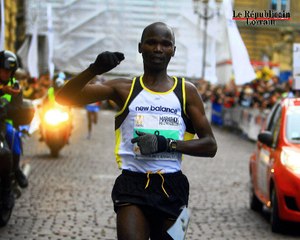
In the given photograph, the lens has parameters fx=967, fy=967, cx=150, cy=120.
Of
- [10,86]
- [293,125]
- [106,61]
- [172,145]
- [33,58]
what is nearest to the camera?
[106,61]

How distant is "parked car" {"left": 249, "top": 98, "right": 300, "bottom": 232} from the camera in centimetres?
961

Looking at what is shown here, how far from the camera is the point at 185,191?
588 cm

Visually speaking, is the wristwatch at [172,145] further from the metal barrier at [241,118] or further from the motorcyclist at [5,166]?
the metal barrier at [241,118]

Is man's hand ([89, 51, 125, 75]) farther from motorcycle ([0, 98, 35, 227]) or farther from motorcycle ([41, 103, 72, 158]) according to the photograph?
motorcycle ([41, 103, 72, 158])

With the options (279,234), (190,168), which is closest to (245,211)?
(279,234)

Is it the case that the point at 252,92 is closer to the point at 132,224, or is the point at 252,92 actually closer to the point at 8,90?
the point at 8,90

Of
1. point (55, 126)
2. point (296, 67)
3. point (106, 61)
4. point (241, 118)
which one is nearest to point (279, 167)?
point (296, 67)

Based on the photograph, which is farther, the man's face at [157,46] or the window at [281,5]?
the window at [281,5]

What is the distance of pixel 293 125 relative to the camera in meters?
10.6

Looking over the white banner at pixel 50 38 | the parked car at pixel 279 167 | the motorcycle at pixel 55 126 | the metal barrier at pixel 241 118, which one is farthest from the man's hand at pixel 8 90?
the metal barrier at pixel 241 118

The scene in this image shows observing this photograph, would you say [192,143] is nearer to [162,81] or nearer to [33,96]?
[162,81]

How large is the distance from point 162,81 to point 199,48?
16148mm

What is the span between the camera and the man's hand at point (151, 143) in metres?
5.52

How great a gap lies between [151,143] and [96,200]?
264 inches
